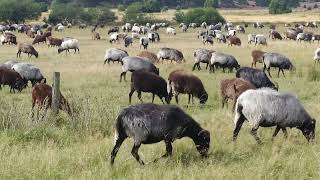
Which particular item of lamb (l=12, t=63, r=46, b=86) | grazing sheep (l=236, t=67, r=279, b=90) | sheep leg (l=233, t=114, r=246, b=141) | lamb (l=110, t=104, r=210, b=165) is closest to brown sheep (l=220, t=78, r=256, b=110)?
grazing sheep (l=236, t=67, r=279, b=90)

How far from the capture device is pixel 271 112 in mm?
10227

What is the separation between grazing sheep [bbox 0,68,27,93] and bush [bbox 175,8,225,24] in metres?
79.9

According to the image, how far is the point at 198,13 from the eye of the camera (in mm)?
101688

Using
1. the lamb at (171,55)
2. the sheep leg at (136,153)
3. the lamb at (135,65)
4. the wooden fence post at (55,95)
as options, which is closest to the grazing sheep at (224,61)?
the lamb at (171,55)

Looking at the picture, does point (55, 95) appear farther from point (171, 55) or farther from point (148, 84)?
point (171, 55)

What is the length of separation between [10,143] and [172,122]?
3189 millimetres

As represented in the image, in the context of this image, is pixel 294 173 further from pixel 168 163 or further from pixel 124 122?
pixel 124 122

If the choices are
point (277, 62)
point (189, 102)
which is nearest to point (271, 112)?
point (189, 102)

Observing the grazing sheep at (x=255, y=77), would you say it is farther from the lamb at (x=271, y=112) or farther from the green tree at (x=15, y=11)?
the green tree at (x=15, y=11)

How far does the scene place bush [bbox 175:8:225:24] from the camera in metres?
98.4

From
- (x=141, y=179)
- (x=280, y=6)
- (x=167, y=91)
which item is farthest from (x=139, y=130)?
(x=280, y=6)

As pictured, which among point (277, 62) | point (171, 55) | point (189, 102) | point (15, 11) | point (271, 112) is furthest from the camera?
point (15, 11)

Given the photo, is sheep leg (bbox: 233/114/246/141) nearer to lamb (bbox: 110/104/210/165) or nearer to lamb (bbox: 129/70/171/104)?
lamb (bbox: 110/104/210/165)

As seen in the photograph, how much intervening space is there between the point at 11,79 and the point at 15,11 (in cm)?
6936
